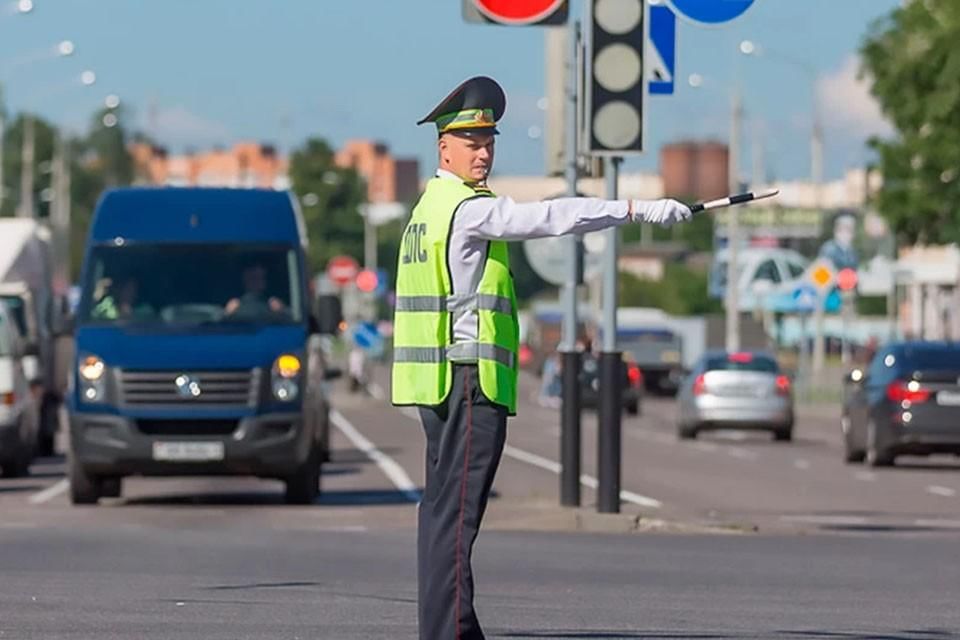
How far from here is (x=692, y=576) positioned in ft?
49.1

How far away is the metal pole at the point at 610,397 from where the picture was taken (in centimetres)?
1970

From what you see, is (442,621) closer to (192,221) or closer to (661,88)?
(661,88)

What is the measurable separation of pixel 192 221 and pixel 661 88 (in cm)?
477

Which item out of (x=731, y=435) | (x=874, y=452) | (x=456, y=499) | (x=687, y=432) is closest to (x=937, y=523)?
(x=874, y=452)

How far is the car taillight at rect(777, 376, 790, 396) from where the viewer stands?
150 feet

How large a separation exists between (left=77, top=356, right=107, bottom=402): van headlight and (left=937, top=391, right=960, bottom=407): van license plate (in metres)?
13.9

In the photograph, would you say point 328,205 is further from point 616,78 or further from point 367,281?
point 616,78

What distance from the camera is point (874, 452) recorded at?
3438 centimetres

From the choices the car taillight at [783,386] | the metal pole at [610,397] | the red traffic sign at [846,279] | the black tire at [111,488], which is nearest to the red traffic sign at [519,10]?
the metal pole at [610,397]

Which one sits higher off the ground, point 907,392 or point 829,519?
point 907,392

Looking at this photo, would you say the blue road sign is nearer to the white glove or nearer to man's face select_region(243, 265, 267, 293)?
man's face select_region(243, 265, 267, 293)

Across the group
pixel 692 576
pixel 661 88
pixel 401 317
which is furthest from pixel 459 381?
pixel 661 88

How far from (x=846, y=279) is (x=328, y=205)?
379 ft

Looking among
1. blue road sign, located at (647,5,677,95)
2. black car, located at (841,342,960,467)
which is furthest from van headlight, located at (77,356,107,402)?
black car, located at (841,342,960,467)
